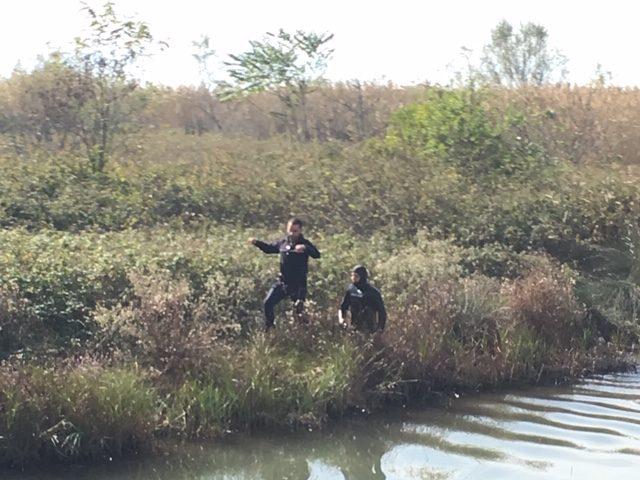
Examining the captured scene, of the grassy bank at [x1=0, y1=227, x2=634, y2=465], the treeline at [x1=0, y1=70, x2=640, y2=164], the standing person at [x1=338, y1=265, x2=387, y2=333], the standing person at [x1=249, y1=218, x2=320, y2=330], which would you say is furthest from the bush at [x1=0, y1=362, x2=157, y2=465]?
the treeline at [x1=0, y1=70, x2=640, y2=164]

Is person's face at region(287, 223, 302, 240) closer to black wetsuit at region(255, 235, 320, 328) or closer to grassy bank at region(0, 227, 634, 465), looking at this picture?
black wetsuit at region(255, 235, 320, 328)

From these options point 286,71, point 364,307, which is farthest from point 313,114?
point 364,307

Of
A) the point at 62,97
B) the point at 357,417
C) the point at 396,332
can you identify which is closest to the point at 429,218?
the point at 396,332

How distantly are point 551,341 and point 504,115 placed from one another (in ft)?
32.2

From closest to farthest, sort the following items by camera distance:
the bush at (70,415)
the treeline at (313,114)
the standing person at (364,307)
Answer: the bush at (70,415) < the standing person at (364,307) < the treeline at (313,114)

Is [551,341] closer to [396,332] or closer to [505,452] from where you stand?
[396,332]

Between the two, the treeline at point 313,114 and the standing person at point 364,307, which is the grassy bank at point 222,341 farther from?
the treeline at point 313,114

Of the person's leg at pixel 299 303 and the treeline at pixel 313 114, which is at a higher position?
the treeline at pixel 313 114

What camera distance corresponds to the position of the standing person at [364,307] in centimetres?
1329

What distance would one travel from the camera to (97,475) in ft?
33.8

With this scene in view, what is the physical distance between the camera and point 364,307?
1337 centimetres

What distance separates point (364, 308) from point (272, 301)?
134 centimetres

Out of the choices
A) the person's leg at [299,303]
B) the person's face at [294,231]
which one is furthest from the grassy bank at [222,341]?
the person's face at [294,231]

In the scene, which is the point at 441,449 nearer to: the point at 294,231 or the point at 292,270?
the point at 292,270
